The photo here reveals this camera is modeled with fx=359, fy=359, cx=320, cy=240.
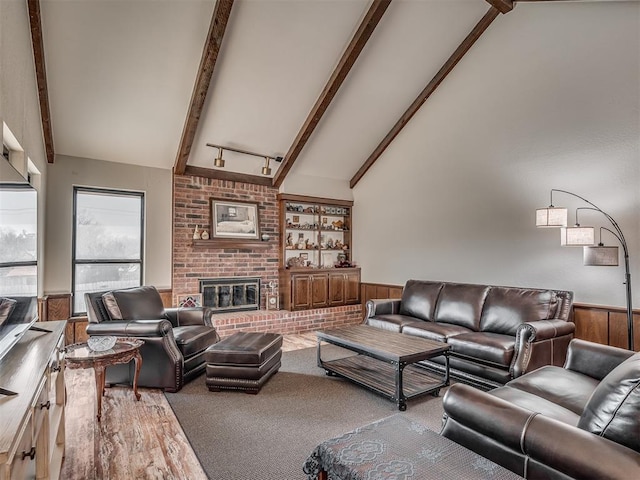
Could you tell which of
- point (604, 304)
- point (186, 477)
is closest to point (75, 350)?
point (186, 477)

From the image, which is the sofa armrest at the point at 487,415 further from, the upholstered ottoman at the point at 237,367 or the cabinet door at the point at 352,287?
the cabinet door at the point at 352,287

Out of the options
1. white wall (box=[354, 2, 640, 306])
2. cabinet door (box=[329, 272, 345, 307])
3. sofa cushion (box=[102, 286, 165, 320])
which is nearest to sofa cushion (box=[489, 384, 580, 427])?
white wall (box=[354, 2, 640, 306])

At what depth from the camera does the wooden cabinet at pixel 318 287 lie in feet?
19.9

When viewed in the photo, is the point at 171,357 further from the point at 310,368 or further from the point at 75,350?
the point at 310,368

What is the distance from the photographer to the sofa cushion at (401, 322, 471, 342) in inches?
151

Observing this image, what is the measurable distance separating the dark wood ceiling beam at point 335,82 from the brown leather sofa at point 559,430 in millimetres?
3909

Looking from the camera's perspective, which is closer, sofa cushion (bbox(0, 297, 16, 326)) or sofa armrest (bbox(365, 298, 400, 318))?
sofa cushion (bbox(0, 297, 16, 326))

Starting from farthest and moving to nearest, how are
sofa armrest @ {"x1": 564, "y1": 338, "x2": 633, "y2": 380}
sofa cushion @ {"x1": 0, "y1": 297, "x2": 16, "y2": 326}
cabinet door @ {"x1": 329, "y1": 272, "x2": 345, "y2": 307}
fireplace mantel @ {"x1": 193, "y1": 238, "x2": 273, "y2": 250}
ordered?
cabinet door @ {"x1": 329, "y1": 272, "x2": 345, "y2": 307} → fireplace mantel @ {"x1": 193, "y1": 238, "x2": 273, "y2": 250} → sofa armrest @ {"x1": 564, "y1": 338, "x2": 633, "y2": 380} → sofa cushion @ {"x1": 0, "y1": 297, "x2": 16, "y2": 326}

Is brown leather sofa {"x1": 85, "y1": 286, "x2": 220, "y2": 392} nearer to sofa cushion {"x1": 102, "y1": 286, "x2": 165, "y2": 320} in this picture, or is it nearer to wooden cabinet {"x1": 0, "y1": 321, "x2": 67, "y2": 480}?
sofa cushion {"x1": 102, "y1": 286, "x2": 165, "y2": 320}

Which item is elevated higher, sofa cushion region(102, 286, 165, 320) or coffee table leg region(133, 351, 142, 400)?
sofa cushion region(102, 286, 165, 320)

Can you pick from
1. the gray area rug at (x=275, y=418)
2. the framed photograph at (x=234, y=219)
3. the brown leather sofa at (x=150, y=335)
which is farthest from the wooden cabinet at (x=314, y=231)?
the gray area rug at (x=275, y=418)

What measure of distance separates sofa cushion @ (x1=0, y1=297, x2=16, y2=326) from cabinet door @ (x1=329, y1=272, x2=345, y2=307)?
16.2ft

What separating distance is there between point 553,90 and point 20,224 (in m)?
5.05

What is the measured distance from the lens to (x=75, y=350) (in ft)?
8.92
